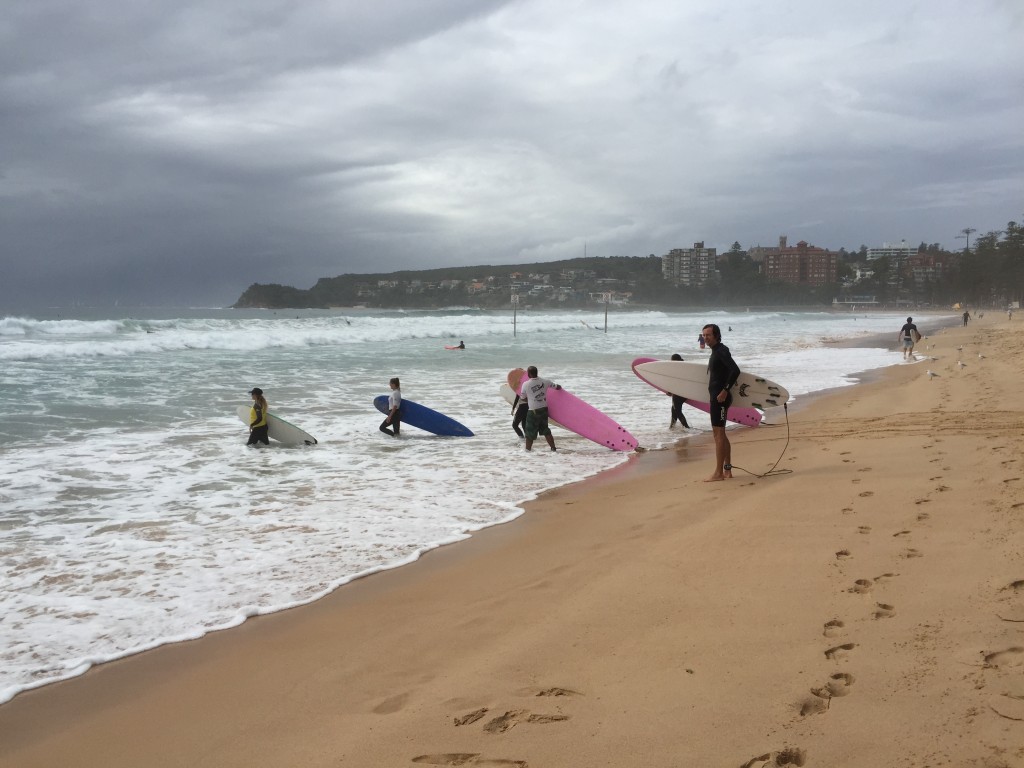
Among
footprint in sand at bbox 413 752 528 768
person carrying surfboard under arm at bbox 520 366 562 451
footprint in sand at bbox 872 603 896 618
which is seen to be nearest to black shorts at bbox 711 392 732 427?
person carrying surfboard under arm at bbox 520 366 562 451

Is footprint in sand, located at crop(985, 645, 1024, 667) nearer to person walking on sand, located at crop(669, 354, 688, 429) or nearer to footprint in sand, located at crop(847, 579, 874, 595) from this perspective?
footprint in sand, located at crop(847, 579, 874, 595)

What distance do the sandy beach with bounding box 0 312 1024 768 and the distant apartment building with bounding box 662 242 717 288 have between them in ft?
545

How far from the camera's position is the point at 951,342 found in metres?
30.5

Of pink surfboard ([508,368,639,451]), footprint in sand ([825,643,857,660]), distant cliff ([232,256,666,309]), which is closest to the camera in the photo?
footprint in sand ([825,643,857,660])

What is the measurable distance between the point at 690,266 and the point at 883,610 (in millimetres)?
189522

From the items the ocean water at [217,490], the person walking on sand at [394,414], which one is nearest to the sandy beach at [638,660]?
the ocean water at [217,490]

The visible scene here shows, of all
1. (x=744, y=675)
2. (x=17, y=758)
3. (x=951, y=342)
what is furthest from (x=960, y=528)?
(x=951, y=342)

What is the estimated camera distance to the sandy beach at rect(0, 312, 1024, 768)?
2.55 metres

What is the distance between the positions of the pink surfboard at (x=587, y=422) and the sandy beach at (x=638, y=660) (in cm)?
427

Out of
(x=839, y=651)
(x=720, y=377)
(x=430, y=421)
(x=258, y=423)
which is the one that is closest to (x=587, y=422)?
(x=430, y=421)

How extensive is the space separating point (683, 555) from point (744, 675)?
1739 millimetres

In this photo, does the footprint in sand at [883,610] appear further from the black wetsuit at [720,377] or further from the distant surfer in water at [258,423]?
the distant surfer in water at [258,423]

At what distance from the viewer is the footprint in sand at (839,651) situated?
3000 millimetres

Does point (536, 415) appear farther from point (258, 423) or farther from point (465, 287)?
point (465, 287)
